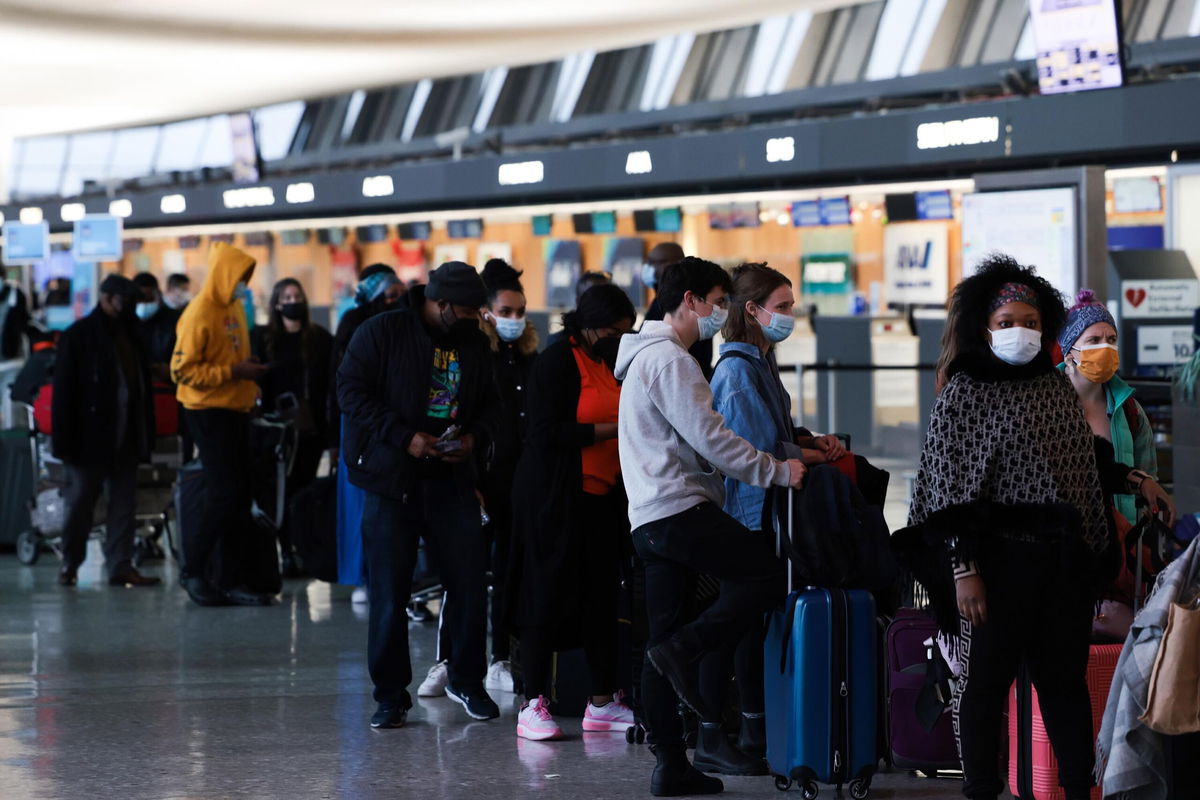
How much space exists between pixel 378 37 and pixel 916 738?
22311 millimetres

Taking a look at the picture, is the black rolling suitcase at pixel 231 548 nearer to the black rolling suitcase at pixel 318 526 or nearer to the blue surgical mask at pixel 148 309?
the black rolling suitcase at pixel 318 526

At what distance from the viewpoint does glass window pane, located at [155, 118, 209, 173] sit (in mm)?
40500

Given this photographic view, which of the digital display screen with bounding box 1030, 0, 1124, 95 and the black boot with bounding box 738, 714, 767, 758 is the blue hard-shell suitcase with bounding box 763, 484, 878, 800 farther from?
the digital display screen with bounding box 1030, 0, 1124, 95

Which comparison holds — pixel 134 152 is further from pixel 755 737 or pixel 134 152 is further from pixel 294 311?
pixel 755 737

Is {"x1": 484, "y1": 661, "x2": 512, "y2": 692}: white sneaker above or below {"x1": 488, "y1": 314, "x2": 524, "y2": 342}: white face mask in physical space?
below

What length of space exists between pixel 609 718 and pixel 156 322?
604cm

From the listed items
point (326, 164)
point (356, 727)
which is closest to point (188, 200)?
point (326, 164)

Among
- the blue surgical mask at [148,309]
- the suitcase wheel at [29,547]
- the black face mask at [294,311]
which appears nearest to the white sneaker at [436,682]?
the black face mask at [294,311]

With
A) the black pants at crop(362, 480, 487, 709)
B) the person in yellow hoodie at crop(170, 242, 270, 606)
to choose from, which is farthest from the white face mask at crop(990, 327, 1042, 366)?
the person in yellow hoodie at crop(170, 242, 270, 606)

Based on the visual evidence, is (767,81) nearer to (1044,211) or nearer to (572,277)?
(572,277)

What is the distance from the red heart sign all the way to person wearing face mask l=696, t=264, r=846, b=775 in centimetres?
573

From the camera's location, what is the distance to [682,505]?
479 cm

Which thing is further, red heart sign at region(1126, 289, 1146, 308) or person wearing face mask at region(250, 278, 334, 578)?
red heart sign at region(1126, 289, 1146, 308)

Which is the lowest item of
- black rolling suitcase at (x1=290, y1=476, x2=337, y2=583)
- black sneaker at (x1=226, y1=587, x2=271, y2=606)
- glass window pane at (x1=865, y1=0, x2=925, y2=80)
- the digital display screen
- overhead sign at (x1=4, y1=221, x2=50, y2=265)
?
black sneaker at (x1=226, y1=587, x2=271, y2=606)
